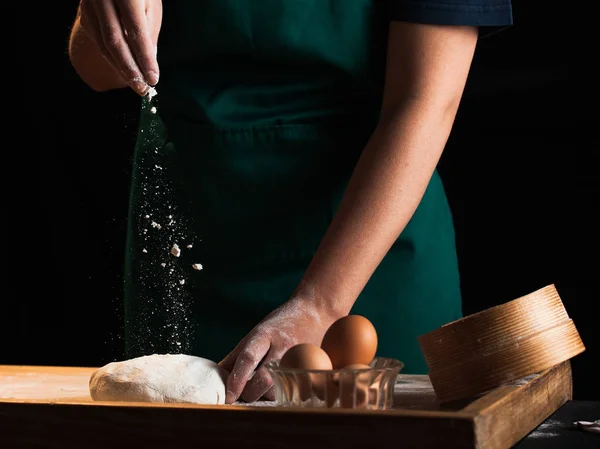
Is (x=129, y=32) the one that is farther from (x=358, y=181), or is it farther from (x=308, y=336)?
(x=308, y=336)

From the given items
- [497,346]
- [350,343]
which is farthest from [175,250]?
[497,346]

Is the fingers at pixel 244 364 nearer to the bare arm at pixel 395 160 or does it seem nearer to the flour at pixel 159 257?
the bare arm at pixel 395 160

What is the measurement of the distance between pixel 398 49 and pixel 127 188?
128 centimetres

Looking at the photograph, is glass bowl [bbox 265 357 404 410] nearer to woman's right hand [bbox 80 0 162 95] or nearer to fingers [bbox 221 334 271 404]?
fingers [bbox 221 334 271 404]

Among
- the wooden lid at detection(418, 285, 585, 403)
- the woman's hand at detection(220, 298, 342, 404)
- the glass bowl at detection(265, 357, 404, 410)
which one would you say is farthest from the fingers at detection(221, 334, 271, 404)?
the wooden lid at detection(418, 285, 585, 403)

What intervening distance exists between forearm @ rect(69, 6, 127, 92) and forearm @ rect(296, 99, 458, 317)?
A: 0.53 m

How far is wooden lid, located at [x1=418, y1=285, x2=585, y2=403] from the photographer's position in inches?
42.2

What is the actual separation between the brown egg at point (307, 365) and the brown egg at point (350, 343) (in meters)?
0.04

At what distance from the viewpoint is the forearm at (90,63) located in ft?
5.39

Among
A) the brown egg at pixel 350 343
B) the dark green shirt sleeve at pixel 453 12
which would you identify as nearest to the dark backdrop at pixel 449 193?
the dark green shirt sleeve at pixel 453 12

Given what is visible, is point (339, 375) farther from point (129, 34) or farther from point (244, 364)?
point (129, 34)

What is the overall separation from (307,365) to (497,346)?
8.6 inches

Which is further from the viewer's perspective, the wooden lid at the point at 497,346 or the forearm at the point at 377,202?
the forearm at the point at 377,202

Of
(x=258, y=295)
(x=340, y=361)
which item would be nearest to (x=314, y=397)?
(x=340, y=361)
